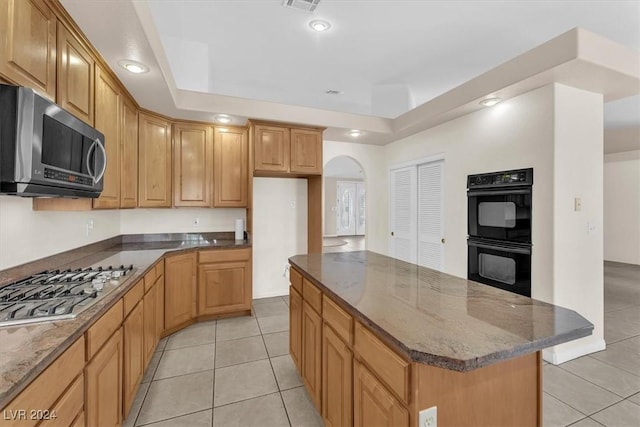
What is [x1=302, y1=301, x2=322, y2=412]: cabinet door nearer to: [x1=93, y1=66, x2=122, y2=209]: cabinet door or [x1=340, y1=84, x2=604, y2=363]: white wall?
[x1=93, y1=66, x2=122, y2=209]: cabinet door

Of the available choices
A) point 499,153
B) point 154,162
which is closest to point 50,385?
point 154,162

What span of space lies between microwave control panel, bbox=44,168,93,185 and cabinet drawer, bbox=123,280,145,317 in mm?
715

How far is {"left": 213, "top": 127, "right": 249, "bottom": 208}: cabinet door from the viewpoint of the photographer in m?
3.79

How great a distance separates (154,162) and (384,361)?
330 cm

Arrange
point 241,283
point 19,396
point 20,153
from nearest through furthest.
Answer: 1. point 19,396
2. point 20,153
3. point 241,283

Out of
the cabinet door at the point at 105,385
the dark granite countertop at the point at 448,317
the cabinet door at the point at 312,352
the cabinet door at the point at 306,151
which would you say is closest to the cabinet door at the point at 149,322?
the cabinet door at the point at 105,385

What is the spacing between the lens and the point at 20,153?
1.27 m

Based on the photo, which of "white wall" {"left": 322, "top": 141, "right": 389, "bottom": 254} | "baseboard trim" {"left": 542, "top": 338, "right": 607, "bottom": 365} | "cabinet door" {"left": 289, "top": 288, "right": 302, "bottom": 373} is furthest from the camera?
"white wall" {"left": 322, "top": 141, "right": 389, "bottom": 254}

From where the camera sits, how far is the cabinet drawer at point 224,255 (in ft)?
11.0

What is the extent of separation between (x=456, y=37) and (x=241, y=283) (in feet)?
12.1

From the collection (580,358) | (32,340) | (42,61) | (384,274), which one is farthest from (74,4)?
(580,358)

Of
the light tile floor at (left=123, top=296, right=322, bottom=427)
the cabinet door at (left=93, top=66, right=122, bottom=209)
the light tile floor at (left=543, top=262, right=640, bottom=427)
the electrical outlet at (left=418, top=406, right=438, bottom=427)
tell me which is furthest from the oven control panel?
the cabinet door at (left=93, top=66, right=122, bottom=209)

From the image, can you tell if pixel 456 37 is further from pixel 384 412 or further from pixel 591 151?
pixel 384 412

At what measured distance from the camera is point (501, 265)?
2965 mm
